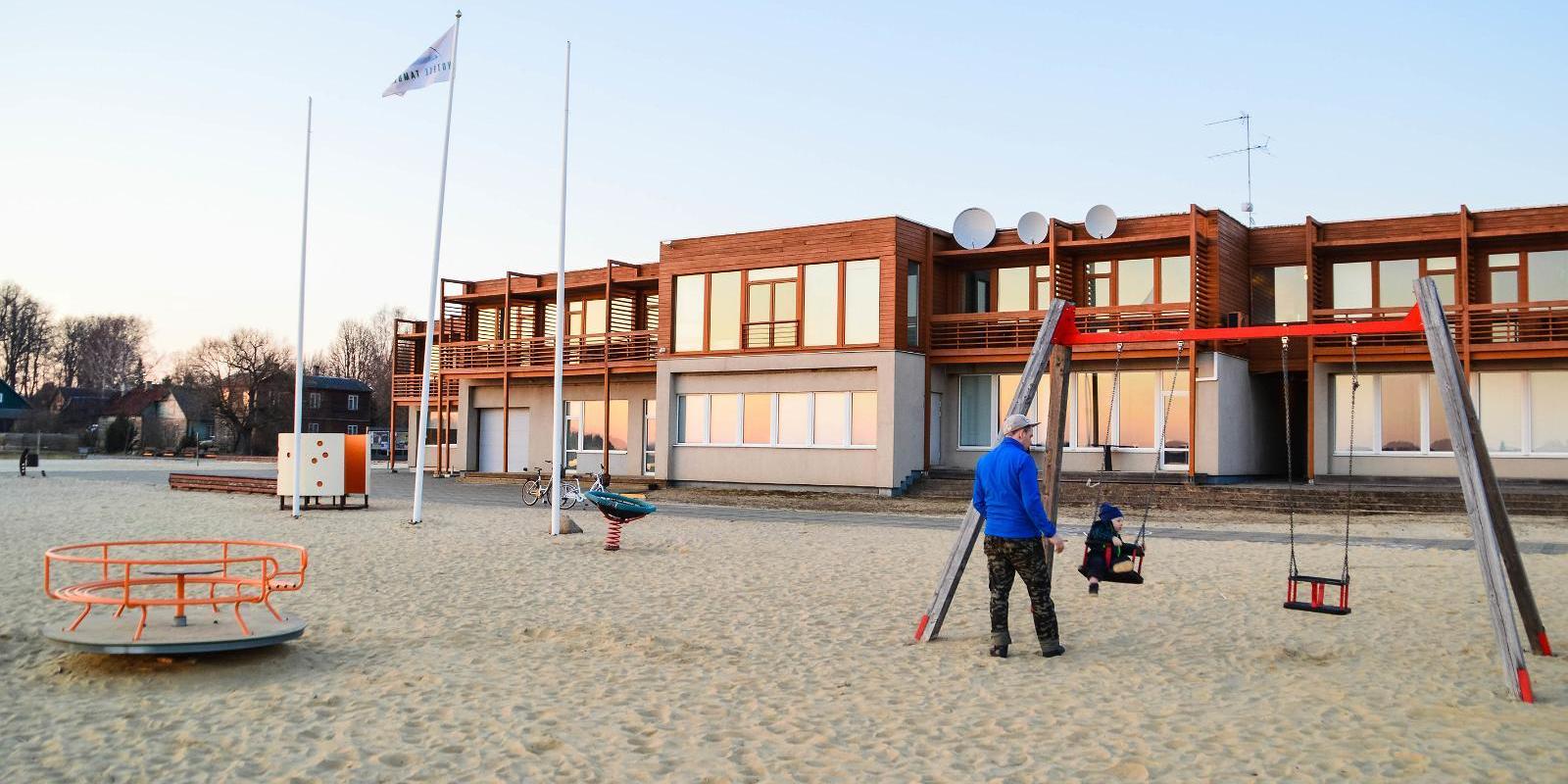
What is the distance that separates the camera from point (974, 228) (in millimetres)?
28875

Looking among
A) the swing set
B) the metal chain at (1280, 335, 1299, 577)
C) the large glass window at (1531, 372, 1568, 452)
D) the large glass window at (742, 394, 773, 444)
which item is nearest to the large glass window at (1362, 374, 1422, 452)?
the large glass window at (1531, 372, 1568, 452)

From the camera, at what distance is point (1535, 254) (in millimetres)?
25844

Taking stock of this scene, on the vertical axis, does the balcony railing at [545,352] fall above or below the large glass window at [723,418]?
above

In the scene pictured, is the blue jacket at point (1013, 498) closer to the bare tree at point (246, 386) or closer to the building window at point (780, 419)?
the building window at point (780, 419)

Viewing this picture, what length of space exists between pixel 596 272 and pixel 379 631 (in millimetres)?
26633

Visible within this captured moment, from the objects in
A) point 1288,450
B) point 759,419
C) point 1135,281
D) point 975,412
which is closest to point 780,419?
point 759,419

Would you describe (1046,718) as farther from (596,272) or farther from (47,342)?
(47,342)

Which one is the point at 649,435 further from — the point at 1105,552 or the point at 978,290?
the point at 1105,552

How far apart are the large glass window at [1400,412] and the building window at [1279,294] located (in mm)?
2515

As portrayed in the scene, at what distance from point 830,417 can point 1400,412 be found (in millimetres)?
12594

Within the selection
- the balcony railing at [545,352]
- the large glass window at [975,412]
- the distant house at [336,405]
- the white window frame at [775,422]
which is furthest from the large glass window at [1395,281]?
the distant house at [336,405]

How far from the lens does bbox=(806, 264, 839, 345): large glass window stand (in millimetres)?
28969

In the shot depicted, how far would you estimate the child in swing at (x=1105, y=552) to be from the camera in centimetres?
912

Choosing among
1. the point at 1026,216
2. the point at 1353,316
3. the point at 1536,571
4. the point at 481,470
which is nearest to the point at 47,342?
the point at 481,470
